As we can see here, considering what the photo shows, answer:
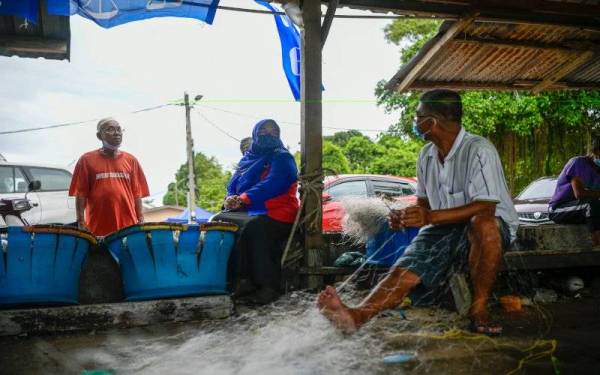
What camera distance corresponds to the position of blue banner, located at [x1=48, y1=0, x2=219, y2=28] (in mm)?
3740

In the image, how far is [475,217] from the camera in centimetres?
289

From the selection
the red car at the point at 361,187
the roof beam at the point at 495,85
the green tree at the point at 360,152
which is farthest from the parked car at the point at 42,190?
the green tree at the point at 360,152

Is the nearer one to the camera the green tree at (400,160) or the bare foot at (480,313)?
the bare foot at (480,313)

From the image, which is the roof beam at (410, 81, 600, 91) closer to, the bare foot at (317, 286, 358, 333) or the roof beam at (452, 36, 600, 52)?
the roof beam at (452, 36, 600, 52)

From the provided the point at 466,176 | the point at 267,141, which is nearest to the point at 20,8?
the point at 267,141

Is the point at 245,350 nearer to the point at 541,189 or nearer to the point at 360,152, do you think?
the point at 541,189

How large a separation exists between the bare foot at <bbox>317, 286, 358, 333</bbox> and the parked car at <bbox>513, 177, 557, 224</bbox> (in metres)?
5.79

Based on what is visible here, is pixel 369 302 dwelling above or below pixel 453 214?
below

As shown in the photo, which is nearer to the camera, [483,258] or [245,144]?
[483,258]

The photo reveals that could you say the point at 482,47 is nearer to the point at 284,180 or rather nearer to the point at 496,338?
the point at 284,180

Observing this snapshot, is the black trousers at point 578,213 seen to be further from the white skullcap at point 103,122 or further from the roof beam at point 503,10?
the white skullcap at point 103,122

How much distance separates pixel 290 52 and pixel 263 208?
5.61ft

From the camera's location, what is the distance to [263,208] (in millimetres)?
4055

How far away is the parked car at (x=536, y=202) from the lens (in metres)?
7.77
